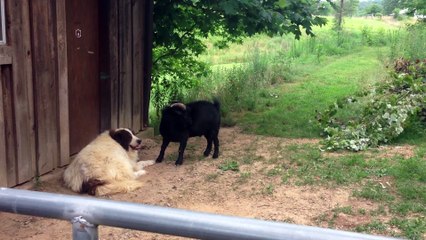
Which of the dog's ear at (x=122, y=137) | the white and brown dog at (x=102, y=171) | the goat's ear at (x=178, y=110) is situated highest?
the goat's ear at (x=178, y=110)

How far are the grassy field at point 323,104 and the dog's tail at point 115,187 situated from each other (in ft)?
4.45

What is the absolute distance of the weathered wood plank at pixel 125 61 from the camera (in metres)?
7.43

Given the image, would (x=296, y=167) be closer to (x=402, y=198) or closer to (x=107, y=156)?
(x=402, y=198)

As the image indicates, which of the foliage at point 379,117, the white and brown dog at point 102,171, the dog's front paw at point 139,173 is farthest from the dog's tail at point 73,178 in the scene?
the foliage at point 379,117

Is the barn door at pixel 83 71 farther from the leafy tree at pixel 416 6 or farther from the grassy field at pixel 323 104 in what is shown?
the leafy tree at pixel 416 6

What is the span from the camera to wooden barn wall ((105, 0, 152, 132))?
726cm

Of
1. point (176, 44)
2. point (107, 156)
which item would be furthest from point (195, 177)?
point (176, 44)

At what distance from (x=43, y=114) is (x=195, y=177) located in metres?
1.92

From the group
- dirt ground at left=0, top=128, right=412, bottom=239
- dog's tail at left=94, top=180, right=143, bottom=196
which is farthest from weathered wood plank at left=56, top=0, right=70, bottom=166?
dog's tail at left=94, top=180, right=143, bottom=196

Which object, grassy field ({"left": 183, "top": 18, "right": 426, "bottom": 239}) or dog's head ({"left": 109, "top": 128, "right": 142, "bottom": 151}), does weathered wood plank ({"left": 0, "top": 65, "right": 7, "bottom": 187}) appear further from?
grassy field ({"left": 183, "top": 18, "right": 426, "bottom": 239})

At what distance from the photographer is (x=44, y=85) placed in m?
5.55

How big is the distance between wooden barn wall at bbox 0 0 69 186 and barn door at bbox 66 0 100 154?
2.05 feet

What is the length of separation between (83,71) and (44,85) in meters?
1.25

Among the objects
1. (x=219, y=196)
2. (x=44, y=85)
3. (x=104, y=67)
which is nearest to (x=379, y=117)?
(x=219, y=196)
